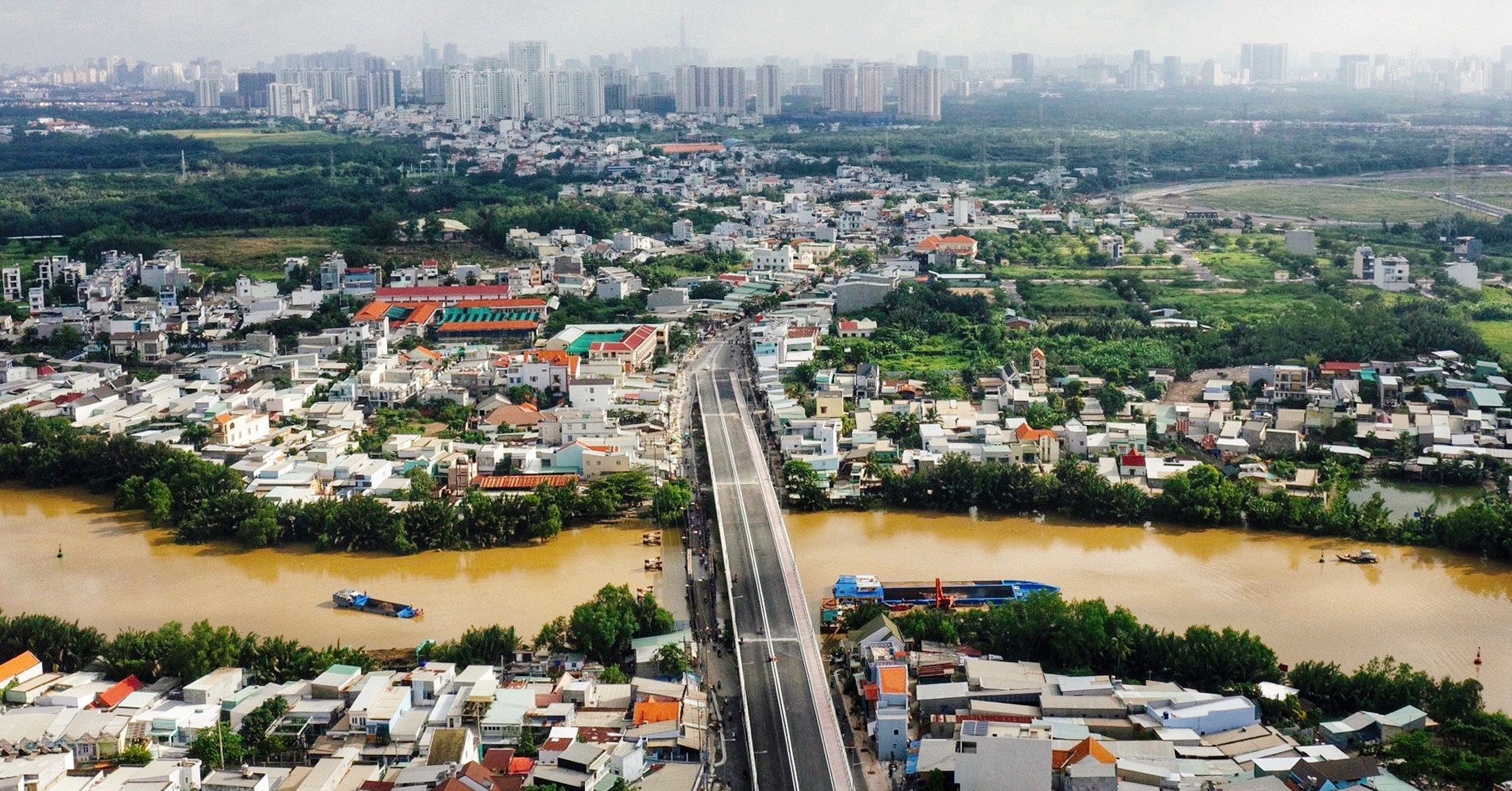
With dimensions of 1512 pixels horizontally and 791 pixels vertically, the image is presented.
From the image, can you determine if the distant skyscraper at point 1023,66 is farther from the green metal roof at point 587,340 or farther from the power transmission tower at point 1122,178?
the green metal roof at point 587,340

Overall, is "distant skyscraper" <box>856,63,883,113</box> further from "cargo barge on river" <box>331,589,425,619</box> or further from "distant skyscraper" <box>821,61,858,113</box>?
"cargo barge on river" <box>331,589,425,619</box>

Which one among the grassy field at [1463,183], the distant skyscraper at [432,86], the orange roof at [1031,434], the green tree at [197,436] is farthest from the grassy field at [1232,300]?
the distant skyscraper at [432,86]

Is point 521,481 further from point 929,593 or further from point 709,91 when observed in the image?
point 709,91

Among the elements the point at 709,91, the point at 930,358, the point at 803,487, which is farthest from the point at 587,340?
the point at 709,91

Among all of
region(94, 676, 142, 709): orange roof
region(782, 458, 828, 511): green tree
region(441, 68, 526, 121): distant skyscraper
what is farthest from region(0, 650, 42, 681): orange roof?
region(441, 68, 526, 121): distant skyscraper

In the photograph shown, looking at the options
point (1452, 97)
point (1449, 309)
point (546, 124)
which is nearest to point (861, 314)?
point (1449, 309)

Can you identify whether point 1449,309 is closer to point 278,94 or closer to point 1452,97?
point 278,94
